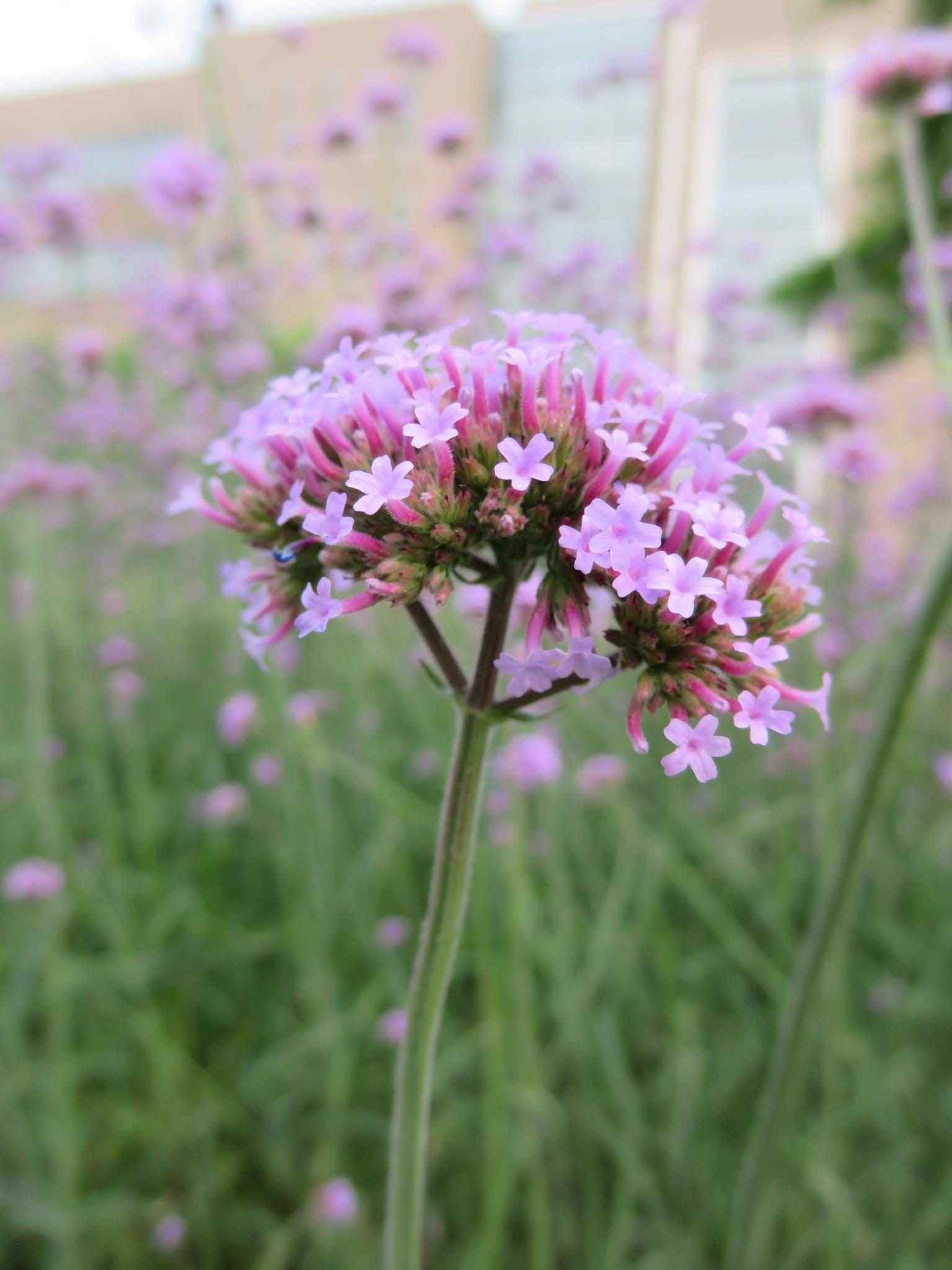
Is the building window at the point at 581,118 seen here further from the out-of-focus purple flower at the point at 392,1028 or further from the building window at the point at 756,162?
the out-of-focus purple flower at the point at 392,1028

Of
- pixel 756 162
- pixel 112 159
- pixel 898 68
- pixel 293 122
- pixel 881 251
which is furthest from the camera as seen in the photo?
pixel 112 159

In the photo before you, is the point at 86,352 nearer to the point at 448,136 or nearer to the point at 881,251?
the point at 448,136

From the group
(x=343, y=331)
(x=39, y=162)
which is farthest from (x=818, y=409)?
(x=39, y=162)

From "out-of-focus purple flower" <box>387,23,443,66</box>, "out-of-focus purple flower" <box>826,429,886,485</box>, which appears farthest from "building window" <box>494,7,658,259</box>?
"out-of-focus purple flower" <box>826,429,886,485</box>

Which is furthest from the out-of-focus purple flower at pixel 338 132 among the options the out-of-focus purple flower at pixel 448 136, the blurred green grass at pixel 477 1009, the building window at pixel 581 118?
the blurred green grass at pixel 477 1009

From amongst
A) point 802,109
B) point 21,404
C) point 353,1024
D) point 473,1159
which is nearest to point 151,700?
point 21,404

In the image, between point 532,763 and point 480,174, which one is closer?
point 532,763
